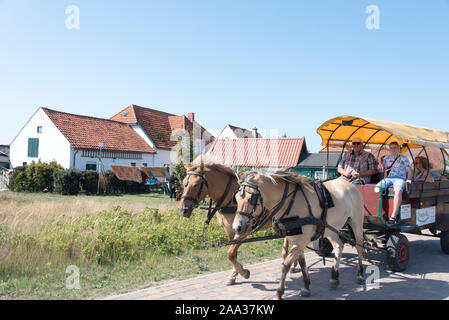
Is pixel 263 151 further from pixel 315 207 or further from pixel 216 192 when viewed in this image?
pixel 315 207

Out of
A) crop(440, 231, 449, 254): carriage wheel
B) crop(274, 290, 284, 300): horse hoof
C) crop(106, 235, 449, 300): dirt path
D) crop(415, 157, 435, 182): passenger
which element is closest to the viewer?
crop(274, 290, 284, 300): horse hoof

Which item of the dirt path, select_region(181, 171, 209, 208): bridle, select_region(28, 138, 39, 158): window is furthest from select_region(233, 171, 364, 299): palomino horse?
select_region(28, 138, 39, 158): window

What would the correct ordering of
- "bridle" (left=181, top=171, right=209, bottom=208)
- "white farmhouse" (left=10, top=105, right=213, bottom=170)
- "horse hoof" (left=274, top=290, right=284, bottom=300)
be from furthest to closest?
"white farmhouse" (left=10, top=105, right=213, bottom=170) → "bridle" (left=181, top=171, right=209, bottom=208) → "horse hoof" (left=274, top=290, right=284, bottom=300)

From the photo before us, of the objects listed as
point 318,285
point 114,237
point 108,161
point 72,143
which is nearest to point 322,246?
point 318,285

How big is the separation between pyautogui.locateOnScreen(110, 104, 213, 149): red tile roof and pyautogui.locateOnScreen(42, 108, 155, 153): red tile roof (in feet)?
4.49

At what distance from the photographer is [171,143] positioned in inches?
1292

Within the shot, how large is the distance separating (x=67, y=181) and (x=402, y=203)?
64.3 feet

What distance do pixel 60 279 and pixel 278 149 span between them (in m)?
23.5

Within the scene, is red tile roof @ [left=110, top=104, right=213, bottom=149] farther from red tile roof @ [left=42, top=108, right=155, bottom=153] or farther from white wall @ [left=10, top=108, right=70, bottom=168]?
white wall @ [left=10, top=108, right=70, bottom=168]

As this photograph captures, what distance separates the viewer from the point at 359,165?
7.09 metres

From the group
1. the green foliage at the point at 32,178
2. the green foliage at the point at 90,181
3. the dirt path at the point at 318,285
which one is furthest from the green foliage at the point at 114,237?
the green foliage at the point at 32,178

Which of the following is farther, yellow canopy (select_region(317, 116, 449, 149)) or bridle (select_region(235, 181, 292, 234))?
yellow canopy (select_region(317, 116, 449, 149))

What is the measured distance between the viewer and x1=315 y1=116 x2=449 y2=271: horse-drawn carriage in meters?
6.07

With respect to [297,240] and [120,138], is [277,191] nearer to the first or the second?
[297,240]
